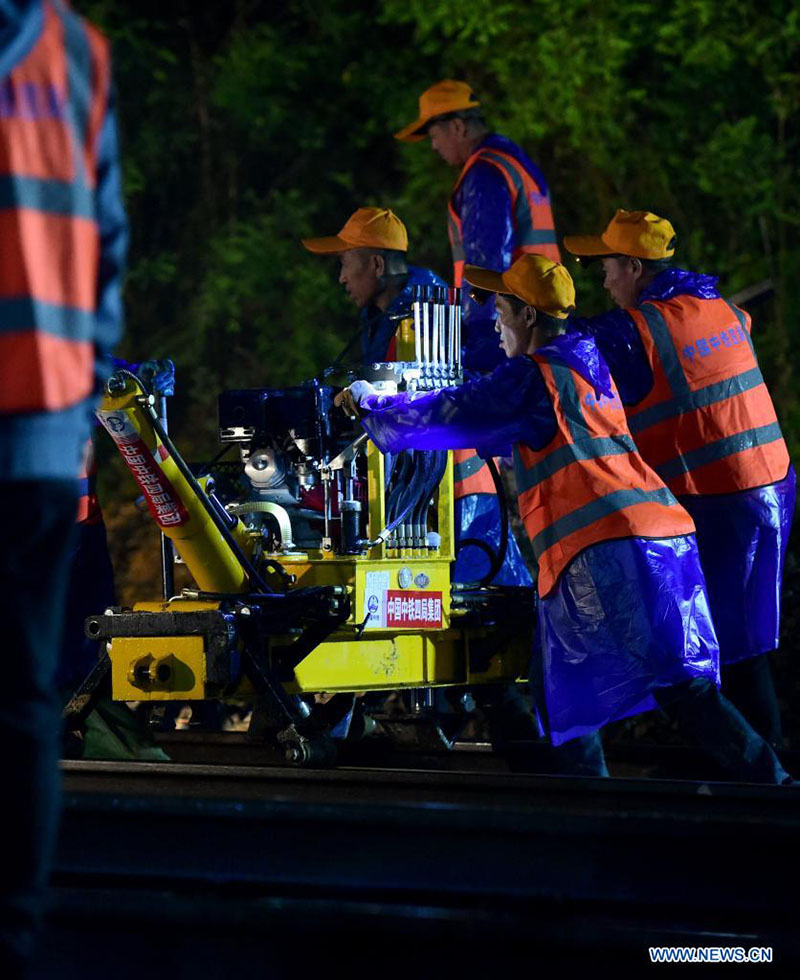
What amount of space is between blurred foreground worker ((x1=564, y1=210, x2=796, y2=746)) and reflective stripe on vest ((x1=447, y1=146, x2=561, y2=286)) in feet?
3.67

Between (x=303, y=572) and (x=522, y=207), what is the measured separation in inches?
78.6

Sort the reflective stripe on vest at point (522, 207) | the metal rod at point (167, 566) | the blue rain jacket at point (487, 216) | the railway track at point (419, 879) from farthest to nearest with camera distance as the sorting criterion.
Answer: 1. the reflective stripe on vest at point (522, 207)
2. the blue rain jacket at point (487, 216)
3. the metal rod at point (167, 566)
4. the railway track at point (419, 879)

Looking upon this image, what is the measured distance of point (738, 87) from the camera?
984 cm

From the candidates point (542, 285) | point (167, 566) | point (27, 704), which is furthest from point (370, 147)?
point (27, 704)

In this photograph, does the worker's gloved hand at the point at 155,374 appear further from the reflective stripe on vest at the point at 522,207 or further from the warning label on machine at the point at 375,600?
the reflective stripe on vest at the point at 522,207

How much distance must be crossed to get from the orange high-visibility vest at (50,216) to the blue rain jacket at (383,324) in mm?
3307

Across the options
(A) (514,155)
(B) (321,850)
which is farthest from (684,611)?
(A) (514,155)

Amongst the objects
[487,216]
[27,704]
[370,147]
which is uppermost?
[370,147]

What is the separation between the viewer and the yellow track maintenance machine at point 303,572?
17.0 ft

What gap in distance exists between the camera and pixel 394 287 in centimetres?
630

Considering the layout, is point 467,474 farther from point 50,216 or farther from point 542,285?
point 50,216

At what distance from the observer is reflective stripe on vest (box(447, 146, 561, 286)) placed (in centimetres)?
680

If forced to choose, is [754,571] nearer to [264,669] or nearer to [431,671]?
[431,671]

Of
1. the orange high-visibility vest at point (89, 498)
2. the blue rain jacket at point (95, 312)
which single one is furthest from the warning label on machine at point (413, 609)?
the blue rain jacket at point (95, 312)
